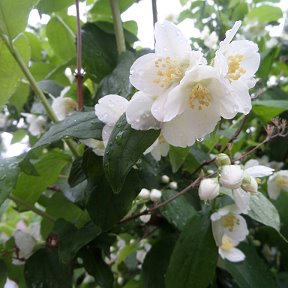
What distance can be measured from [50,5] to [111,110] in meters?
0.43

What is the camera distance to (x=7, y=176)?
23.8 inches

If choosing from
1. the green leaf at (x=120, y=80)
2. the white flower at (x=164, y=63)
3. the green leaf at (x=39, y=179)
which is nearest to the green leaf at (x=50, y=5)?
the green leaf at (x=120, y=80)

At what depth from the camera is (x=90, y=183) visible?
0.70 meters

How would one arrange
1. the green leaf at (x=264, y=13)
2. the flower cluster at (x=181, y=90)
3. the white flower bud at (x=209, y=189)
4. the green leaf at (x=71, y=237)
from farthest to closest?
the green leaf at (x=264, y=13), the green leaf at (x=71, y=237), the white flower bud at (x=209, y=189), the flower cluster at (x=181, y=90)

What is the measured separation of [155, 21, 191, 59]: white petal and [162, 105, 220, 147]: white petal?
0.08 metres

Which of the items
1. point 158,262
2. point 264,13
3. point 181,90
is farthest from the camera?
point 264,13

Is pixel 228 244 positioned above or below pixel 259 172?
below

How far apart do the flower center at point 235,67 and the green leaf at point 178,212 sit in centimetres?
34

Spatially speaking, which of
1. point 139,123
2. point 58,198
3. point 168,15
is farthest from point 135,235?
point 168,15

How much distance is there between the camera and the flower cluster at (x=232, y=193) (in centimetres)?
60

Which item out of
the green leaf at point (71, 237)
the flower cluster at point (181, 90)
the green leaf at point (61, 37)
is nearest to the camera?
the flower cluster at point (181, 90)

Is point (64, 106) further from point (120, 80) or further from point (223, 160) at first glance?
point (223, 160)

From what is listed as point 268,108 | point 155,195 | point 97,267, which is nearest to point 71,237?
point 97,267

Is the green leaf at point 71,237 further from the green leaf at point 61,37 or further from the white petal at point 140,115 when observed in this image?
the green leaf at point 61,37
